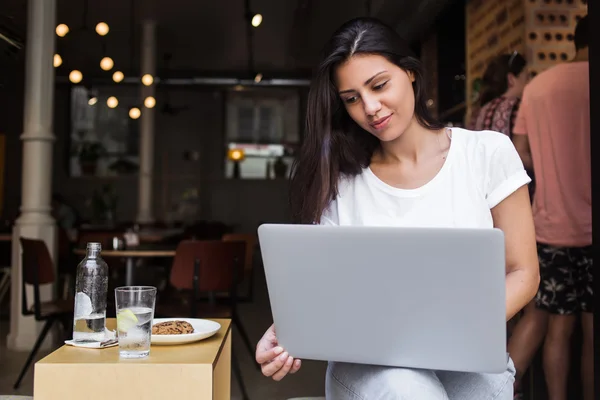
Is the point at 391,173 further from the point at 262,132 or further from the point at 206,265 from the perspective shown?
the point at 262,132

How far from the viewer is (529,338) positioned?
9.09 feet

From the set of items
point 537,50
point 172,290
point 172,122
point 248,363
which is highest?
point 172,122

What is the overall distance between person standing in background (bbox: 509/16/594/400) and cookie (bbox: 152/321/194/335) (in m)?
1.86

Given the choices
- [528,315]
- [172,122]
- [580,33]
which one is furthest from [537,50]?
[172,122]

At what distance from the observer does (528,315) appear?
110 inches

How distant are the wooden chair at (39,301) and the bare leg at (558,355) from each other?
Result: 8.55ft

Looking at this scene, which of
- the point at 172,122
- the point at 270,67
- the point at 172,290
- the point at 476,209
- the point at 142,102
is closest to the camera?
the point at 476,209

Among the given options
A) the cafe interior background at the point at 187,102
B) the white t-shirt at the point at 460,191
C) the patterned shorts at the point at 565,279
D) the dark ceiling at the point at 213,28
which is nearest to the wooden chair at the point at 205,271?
the cafe interior background at the point at 187,102

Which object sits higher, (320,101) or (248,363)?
(320,101)

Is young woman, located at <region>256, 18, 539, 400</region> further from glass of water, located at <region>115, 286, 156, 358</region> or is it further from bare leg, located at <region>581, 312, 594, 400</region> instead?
bare leg, located at <region>581, 312, 594, 400</region>

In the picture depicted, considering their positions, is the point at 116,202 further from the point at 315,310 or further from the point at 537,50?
the point at 315,310

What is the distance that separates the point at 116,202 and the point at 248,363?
7.94 meters

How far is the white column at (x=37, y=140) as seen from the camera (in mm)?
4715

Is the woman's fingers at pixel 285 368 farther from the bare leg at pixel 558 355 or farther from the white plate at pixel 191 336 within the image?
the bare leg at pixel 558 355
